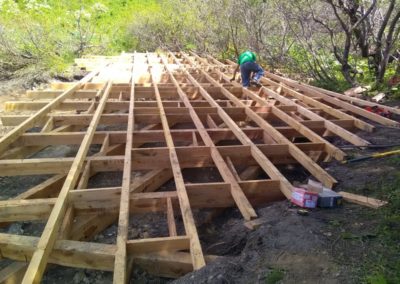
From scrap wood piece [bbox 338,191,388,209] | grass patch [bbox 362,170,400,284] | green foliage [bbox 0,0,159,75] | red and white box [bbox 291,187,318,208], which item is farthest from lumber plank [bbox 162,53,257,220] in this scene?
green foliage [bbox 0,0,159,75]

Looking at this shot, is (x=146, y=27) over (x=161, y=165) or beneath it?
over

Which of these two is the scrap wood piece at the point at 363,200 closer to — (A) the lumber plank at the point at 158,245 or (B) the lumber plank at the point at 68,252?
(A) the lumber plank at the point at 158,245

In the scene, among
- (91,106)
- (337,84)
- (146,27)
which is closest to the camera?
(91,106)

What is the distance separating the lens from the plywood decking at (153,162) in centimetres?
271

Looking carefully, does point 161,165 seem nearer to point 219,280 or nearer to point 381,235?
point 219,280

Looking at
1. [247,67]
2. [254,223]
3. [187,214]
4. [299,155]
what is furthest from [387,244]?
[247,67]

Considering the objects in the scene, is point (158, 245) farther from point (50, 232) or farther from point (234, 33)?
point (234, 33)

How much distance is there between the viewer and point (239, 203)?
Result: 332cm

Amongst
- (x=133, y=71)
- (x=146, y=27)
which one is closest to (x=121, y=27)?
(x=146, y=27)

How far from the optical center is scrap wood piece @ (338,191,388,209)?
3146 millimetres

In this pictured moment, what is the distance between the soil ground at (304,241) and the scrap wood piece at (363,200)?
73mm

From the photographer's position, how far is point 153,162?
4.28 metres

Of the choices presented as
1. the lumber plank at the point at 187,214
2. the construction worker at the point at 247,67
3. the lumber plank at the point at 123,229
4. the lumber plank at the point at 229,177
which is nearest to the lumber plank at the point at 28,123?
the lumber plank at the point at 123,229

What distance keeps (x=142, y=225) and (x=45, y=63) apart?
884 centimetres
